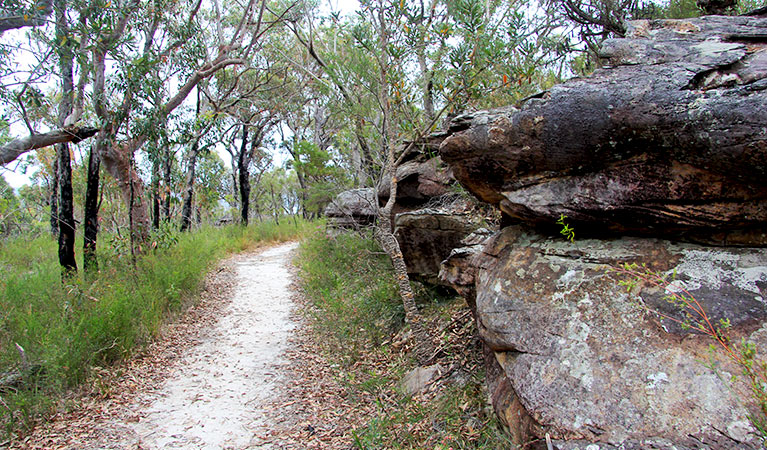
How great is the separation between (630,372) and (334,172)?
458 inches

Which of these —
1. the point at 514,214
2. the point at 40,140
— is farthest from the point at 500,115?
the point at 40,140

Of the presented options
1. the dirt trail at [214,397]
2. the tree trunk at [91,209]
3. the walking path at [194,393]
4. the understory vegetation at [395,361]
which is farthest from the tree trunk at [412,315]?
the tree trunk at [91,209]

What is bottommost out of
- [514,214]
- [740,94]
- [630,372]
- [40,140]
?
[630,372]

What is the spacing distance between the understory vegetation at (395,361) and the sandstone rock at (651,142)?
1.59m

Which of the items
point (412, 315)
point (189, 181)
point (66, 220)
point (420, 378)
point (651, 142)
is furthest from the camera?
point (189, 181)

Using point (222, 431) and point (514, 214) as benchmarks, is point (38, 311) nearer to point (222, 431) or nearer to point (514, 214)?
point (222, 431)

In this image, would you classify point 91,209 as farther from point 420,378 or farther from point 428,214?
point 420,378

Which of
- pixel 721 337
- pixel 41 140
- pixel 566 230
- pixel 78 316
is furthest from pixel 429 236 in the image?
pixel 41 140

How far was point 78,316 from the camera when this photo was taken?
5277mm

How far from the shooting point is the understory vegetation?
3.38m

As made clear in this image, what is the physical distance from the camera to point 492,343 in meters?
2.92

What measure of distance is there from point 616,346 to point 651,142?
1.22 metres

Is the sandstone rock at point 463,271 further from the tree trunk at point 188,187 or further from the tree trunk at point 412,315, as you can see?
the tree trunk at point 188,187

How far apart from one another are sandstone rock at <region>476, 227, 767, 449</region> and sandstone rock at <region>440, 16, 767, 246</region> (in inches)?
Result: 8.8
